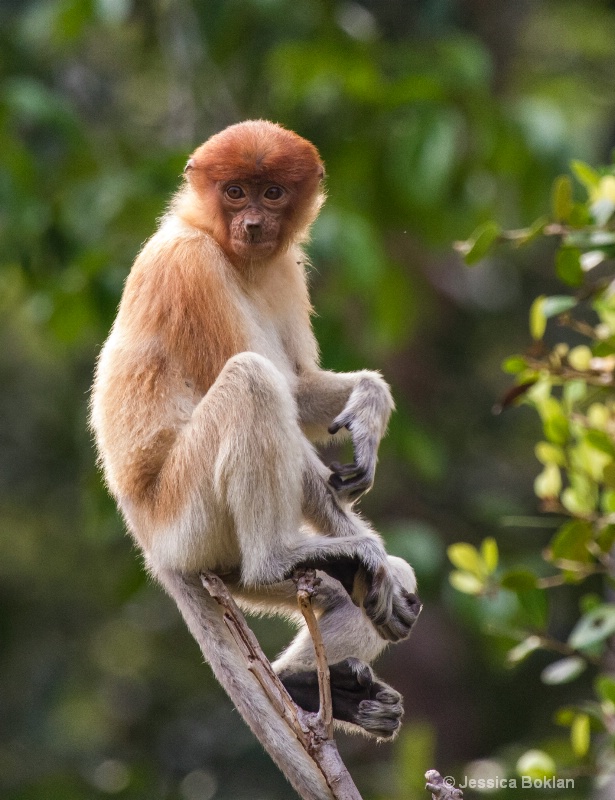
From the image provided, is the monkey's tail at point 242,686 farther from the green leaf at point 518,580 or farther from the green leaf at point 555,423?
the green leaf at point 555,423

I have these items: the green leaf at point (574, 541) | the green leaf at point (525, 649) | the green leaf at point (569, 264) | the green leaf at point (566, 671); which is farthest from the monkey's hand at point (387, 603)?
the green leaf at point (569, 264)

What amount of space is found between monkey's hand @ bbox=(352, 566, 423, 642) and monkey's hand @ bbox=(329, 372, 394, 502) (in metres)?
0.33

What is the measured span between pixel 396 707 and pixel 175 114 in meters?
6.32

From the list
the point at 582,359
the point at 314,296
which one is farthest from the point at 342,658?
the point at 314,296

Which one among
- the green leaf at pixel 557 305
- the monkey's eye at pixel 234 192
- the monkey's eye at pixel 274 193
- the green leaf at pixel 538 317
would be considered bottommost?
the green leaf at pixel 538 317

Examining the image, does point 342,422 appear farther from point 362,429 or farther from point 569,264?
point 569,264

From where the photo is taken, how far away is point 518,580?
417 cm

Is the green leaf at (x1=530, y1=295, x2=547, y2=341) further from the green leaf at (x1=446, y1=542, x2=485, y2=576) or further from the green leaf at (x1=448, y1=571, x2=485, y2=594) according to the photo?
the green leaf at (x1=448, y1=571, x2=485, y2=594)

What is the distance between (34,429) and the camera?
445 inches

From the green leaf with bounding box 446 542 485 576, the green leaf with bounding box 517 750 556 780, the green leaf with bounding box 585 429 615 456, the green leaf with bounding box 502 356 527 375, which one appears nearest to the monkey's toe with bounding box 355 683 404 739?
the green leaf with bounding box 517 750 556 780

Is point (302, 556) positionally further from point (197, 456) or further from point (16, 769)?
point (16, 769)

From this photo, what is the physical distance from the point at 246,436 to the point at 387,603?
73 cm

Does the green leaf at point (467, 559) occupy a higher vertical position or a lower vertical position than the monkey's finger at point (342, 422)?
lower

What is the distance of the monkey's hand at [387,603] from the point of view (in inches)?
150
